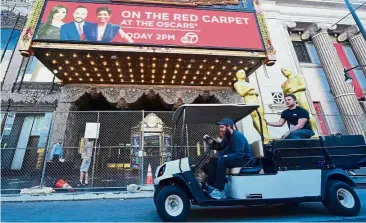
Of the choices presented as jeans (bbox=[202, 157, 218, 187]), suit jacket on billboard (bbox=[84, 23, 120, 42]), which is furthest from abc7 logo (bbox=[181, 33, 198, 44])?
jeans (bbox=[202, 157, 218, 187])

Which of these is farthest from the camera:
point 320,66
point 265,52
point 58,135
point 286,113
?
point 320,66

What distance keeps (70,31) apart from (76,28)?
0.99ft

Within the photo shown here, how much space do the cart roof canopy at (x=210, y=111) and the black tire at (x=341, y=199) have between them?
2.14m

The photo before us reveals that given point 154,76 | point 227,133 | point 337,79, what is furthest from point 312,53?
point 227,133

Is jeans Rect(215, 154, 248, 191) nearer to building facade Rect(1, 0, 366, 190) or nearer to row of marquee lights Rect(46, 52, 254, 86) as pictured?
building facade Rect(1, 0, 366, 190)

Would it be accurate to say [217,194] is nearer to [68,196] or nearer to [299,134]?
[299,134]

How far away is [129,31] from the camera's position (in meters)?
10.1

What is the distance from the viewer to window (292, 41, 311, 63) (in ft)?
54.0

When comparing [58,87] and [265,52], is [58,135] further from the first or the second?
[265,52]

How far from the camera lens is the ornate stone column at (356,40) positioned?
15945 mm

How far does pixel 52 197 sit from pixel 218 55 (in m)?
9.10

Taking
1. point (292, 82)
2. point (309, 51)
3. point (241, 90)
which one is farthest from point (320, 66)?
point (241, 90)

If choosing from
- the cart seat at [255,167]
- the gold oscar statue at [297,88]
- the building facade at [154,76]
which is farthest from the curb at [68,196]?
the gold oscar statue at [297,88]

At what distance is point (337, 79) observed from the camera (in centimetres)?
1443
